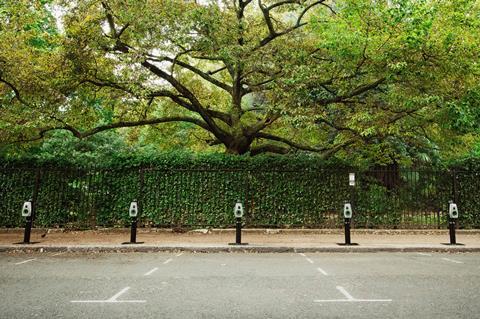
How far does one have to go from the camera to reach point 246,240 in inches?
507

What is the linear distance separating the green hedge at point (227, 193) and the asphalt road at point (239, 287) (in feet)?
17.2

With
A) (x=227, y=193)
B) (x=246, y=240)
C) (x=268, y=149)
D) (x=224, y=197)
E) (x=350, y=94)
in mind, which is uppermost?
(x=350, y=94)

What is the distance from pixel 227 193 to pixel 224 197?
20 cm

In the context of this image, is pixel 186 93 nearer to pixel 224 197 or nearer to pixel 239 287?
pixel 224 197

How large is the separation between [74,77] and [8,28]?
2.58 meters

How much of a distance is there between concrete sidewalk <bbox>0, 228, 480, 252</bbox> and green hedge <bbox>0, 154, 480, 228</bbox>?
53 centimetres

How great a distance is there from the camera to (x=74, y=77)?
1451 centimetres

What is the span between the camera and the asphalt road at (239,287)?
4.95 metres

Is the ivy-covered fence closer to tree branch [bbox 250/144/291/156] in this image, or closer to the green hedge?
the green hedge

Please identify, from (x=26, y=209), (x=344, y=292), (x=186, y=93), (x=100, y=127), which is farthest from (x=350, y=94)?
(x=26, y=209)

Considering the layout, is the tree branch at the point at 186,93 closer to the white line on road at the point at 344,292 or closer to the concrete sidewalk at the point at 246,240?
the concrete sidewalk at the point at 246,240

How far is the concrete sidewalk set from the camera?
1129 centimetres

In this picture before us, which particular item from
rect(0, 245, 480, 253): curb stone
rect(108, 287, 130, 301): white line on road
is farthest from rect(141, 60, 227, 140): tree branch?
rect(108, 287, 130, 301): white line on road

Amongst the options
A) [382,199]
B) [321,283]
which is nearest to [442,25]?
[382,199]
